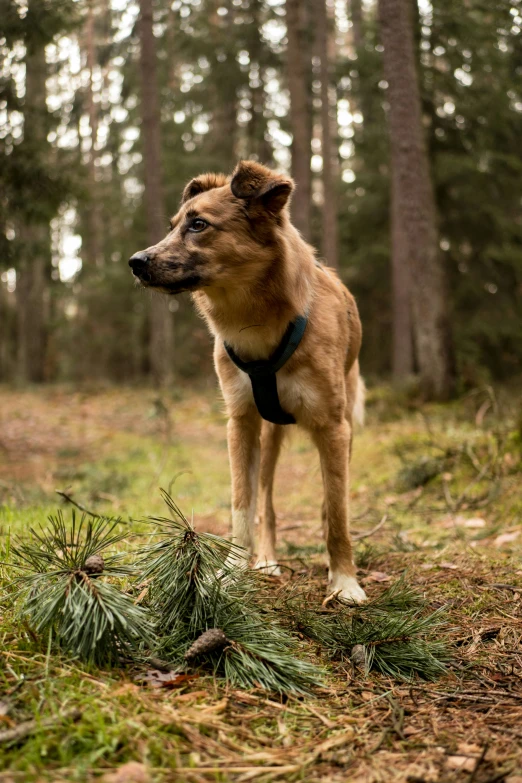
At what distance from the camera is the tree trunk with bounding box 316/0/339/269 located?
65.1ft

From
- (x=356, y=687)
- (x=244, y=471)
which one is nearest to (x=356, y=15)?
(x=244, y=471)

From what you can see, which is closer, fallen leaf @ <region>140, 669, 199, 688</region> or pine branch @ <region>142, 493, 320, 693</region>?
fallen leaf @ <region>140, 669, 199, 688</region>

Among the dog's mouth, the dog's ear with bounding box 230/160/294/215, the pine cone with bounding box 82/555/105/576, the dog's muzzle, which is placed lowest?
the pine cone with bounding box 82/555/105/576

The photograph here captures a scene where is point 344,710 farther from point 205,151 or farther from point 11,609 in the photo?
point 205,151

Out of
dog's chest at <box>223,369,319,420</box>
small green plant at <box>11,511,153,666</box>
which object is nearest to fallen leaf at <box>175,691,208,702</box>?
small green plant at <box>11,511,153,666</box>

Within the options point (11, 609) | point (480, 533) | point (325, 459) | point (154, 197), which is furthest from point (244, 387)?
point (154, 197)

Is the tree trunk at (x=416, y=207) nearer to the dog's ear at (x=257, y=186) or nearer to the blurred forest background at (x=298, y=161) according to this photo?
the blurred forest background at (x=298, y=161)

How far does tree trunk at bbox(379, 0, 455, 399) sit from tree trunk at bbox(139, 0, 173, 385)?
6980 millimetres

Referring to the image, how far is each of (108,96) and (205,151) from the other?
10.2m

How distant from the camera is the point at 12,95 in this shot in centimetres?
1098

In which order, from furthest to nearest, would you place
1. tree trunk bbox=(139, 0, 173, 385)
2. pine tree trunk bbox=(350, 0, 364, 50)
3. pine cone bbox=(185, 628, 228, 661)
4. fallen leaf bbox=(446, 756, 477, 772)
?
pine tree trunk bbox=(350, 0, 364, 50) → tree trunk bbox=(139, 0, 173, 385) → pine cone bbox=(185, 628, 228, 661) → fallen leaf bbox=(446, 756, 477, 772)

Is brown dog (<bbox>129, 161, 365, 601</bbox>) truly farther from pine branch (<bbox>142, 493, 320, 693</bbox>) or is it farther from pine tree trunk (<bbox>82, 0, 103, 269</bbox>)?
pine tree trunk (<bbox>82, 0, 103, 269</bbox>)

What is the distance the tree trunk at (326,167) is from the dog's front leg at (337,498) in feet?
50.6

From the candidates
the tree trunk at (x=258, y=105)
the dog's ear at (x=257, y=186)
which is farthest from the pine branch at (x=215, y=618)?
the tree trunk at (x=258, y=105)
